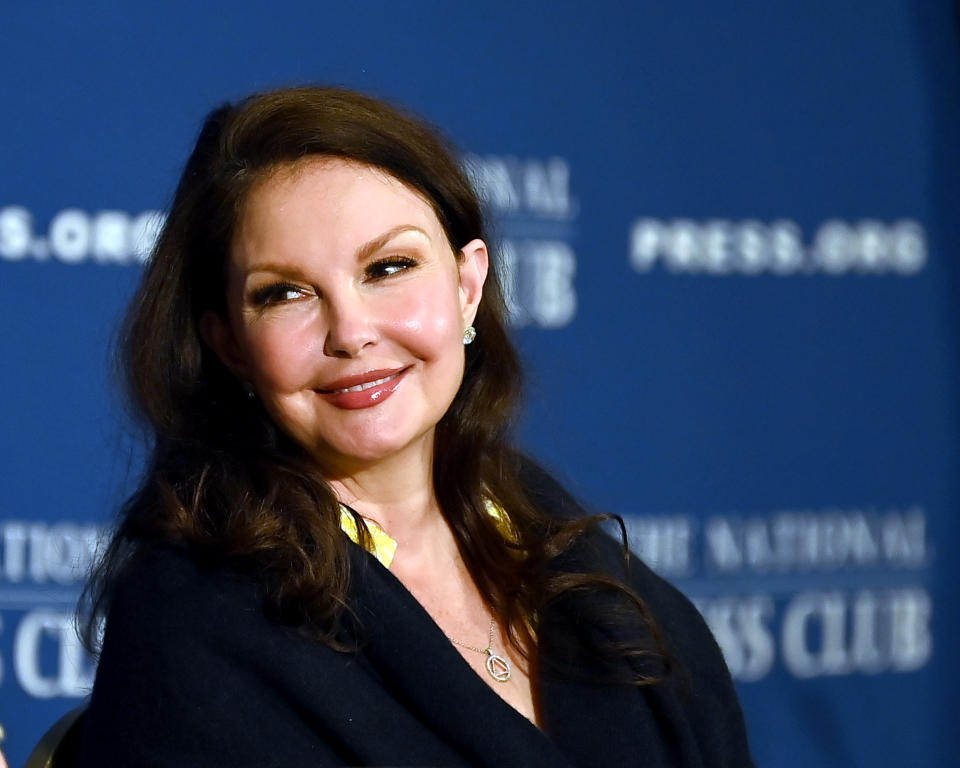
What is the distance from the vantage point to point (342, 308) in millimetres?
1238

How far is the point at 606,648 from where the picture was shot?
1424mm

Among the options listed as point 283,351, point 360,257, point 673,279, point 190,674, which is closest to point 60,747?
point 190,674

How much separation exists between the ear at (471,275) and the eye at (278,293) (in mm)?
203

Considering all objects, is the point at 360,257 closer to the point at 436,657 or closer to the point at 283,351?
the point at 283,351

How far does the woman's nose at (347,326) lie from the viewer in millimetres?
1235

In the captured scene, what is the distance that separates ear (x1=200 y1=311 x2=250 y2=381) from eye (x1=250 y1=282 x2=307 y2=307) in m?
0.08

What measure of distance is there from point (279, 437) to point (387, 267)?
8.4 inches

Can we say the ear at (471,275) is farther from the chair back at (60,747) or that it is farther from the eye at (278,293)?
the chair back at (60,747)

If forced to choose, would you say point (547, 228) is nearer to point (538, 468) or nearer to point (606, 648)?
point (538, 468)

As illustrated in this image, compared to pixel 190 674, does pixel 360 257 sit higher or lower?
higher

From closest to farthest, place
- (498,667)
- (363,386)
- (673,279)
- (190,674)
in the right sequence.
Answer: (190,674) < (363,386) < (498,667) < (673,279)

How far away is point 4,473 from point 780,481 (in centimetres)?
128

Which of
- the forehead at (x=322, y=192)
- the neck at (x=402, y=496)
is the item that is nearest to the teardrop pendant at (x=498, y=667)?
the neck at (x=402, y=496)

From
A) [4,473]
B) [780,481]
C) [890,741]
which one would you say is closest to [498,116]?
[780,481]
